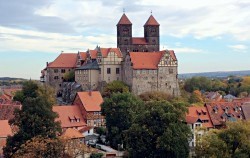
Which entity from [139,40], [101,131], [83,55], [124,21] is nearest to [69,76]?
[83,55]

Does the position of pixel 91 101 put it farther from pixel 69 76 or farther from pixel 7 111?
pixel 69 76

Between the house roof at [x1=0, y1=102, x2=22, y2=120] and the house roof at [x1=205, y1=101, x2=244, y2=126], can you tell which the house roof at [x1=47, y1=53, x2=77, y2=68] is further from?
the house roof at [x1=205, y1=101, x2=244, y2=126]

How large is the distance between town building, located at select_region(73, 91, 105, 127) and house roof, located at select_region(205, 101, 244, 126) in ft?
52.0

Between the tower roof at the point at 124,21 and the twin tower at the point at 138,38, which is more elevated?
the tower roof at the point at 124,21

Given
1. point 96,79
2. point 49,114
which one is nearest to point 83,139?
Answer: point 49,114

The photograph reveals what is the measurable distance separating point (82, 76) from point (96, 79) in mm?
3528

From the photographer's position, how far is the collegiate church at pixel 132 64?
8499 centimetres

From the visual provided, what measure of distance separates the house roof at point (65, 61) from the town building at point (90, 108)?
29.4 metres

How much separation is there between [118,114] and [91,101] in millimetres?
12542

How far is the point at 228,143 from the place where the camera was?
46.4m

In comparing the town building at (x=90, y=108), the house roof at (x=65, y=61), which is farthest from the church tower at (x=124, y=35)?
the town building at (x=90, y=108)

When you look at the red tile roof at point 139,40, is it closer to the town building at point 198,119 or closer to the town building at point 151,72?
the town building at point 151,72

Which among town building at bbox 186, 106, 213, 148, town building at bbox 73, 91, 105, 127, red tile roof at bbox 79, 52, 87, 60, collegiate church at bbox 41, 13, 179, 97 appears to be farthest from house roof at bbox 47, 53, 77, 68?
town building at bbox 186, 106, 213, 148

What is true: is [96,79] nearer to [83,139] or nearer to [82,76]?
[82,76]
